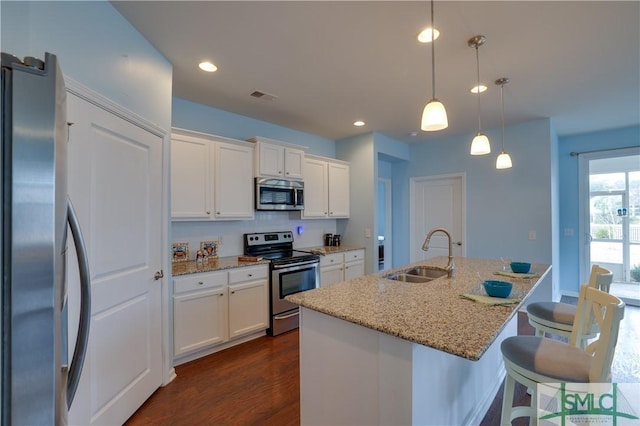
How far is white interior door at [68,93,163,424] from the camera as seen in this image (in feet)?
5.17

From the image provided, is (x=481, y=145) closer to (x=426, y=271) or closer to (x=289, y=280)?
(x=426, y=271)

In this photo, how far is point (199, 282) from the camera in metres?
2.67

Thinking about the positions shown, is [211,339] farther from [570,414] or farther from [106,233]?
[570,414]

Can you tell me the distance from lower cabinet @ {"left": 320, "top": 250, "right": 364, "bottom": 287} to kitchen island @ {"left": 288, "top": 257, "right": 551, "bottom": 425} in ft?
6.38

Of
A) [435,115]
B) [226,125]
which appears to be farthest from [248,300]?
[435,115]

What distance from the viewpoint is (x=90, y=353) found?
1.62 meters

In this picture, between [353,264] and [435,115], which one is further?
[353,264]

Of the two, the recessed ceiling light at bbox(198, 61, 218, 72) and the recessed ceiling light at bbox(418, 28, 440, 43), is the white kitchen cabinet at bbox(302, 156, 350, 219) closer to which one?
the recessed ceiling light at bbox(198, 61, 218, 72)

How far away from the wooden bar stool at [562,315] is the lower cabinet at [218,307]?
2459mm

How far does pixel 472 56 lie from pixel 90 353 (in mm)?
3324

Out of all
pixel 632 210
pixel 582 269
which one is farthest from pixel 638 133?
pixel 582 269

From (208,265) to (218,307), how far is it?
0.42 meters

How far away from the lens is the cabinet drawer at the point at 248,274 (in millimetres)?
2939

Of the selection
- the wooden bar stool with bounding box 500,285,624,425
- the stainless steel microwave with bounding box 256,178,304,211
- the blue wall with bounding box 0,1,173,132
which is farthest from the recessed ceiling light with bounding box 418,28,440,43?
the stainless steel microwave with bounding box 256,178,304,211
